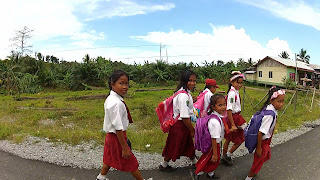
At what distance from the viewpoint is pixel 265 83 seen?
84.5 ft

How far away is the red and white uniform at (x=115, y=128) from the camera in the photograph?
2.78 metres

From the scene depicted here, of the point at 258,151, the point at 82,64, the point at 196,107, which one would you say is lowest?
the point at 258,151

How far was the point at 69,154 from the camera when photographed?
14.6 ft

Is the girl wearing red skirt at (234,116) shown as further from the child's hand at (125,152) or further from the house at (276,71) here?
the house at (276,71)

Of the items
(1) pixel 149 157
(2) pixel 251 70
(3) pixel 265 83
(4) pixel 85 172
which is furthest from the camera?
(2) pixel 251 70

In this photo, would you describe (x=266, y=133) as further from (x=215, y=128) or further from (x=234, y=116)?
(x=234, y=116)

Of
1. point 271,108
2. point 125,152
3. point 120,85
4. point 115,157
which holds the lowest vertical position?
point 115,157

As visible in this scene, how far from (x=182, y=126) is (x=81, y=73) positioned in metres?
19.4

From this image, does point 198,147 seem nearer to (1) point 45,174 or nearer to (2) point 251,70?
(1) point 45,174

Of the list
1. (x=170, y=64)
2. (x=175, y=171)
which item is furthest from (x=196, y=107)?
(x=170, y=64)

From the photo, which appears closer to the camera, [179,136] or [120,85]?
[120,85]

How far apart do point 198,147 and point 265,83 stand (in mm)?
24938

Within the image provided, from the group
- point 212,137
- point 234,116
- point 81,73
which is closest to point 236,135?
point 234,116

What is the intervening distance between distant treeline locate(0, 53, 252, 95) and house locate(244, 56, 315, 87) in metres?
2.98
